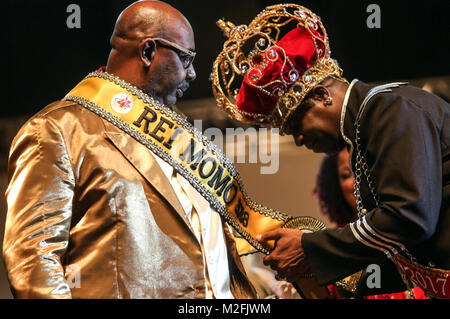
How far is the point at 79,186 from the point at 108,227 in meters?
0.14

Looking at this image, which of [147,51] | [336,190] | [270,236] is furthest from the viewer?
[336,190]

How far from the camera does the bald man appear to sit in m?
1.65

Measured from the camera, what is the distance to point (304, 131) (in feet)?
6.78

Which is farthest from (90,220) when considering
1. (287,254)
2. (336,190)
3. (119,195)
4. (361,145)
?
(336,190)

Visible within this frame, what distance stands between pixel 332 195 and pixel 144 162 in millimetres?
1665

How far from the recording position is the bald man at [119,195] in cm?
165

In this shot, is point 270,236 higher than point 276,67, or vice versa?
point 276,67

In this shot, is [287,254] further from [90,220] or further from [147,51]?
[147,51]

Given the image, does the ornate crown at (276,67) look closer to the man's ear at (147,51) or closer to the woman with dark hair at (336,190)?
the man's ear at (147,51)

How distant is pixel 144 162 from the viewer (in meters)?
1.85

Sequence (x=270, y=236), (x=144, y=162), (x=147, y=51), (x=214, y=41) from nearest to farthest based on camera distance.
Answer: (x=144, y=162) → (x=147, y=51) → (x=270, y=236) → (x=214, y=41)

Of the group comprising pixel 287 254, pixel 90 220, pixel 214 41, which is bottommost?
pixel 287 254

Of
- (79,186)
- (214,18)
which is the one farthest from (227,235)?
(214,18)
